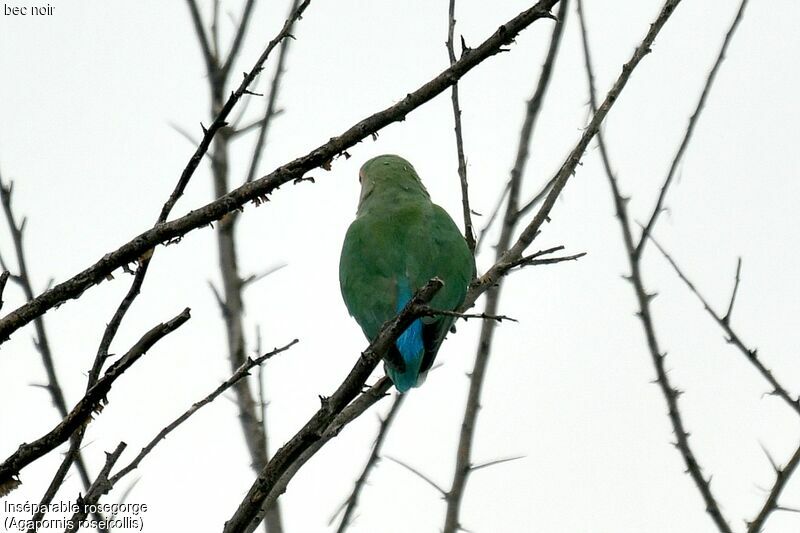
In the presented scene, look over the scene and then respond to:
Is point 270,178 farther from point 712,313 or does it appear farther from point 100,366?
point 712,313

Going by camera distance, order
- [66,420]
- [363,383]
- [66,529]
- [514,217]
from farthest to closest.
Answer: [514,217], [363,383], [66,529], [66,420]

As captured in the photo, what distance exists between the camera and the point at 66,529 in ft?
7.60

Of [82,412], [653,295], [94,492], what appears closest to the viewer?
[82,412]

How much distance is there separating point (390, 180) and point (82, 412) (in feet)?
13.6

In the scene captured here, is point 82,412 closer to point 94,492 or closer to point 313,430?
point 94,492

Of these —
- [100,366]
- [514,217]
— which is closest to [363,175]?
[514,217]

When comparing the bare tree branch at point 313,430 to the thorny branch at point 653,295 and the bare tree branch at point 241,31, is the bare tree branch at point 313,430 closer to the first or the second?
the thorny branch at point 653,295

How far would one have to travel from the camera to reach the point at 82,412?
1.92 meters

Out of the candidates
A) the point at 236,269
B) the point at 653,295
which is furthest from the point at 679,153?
the point at 236,269

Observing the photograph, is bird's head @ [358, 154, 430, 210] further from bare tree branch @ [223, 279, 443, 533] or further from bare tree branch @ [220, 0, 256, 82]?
bare tree branch @ [223, 279, 443, 533]

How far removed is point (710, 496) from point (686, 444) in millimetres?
251

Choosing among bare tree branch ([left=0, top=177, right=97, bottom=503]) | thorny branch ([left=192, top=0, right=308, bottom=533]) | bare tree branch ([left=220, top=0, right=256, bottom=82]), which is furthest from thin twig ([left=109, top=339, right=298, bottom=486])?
bare tree branch ([left=220, top=0, right=256, bottom=82])

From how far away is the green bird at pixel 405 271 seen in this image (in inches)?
191

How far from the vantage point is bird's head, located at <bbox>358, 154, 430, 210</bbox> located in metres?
5.84
